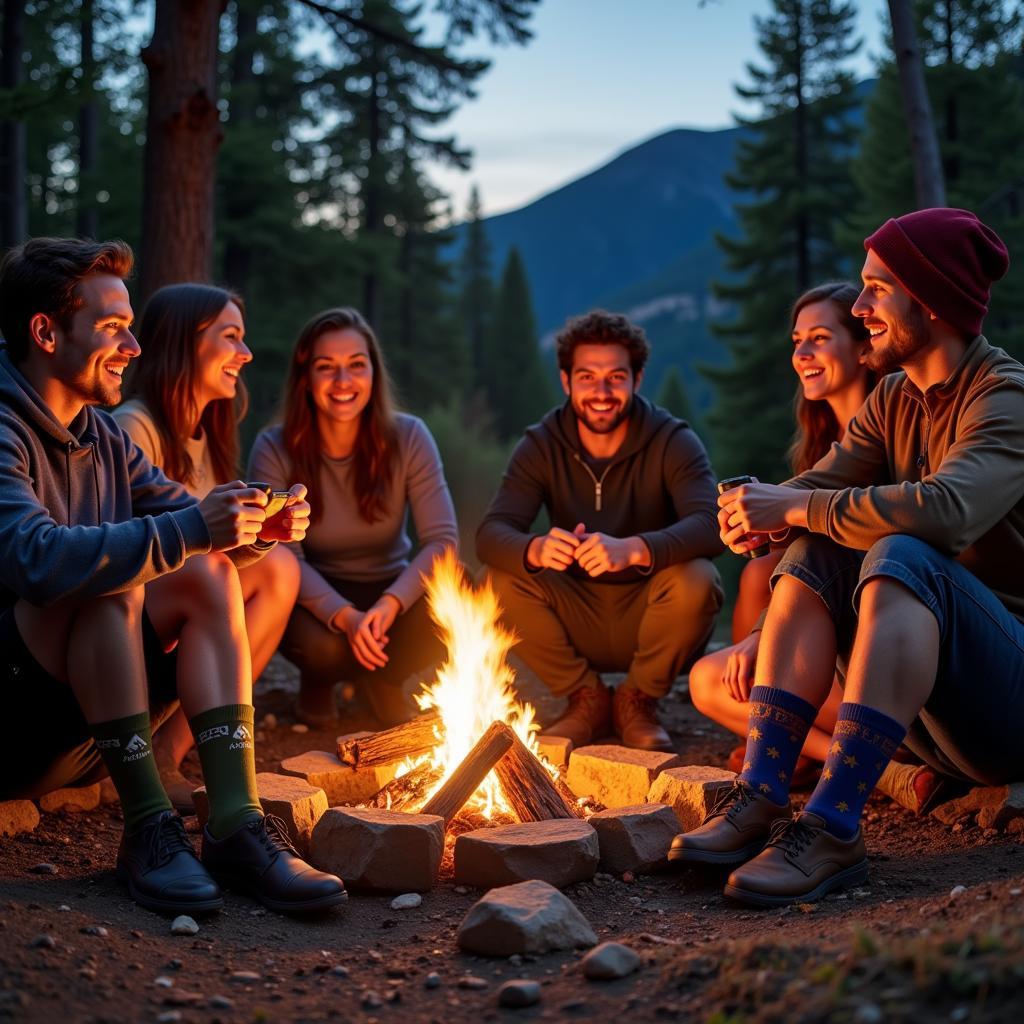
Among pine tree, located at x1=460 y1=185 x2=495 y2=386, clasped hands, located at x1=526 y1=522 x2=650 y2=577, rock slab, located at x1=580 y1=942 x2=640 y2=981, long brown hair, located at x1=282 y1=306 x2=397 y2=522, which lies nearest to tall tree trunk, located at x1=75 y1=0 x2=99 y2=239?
long brown hair, located at x1=282 y1=306 x2=397 y2=522

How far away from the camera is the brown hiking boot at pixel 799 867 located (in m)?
2.78

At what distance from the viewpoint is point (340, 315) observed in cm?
479

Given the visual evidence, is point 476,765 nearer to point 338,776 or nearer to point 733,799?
point 338,776

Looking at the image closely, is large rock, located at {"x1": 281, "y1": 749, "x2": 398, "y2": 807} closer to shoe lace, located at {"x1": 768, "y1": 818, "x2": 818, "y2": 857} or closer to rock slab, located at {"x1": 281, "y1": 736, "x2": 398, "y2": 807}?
rock slab, located at {"x1": 281, "y1": 736, "x2": 398, "y2": 807}

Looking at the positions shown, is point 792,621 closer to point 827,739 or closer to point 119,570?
point 827,739

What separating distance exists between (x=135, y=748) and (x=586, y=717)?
2183 millimetres

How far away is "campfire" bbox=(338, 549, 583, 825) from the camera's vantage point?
11.4ft

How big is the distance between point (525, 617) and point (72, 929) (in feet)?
7.83

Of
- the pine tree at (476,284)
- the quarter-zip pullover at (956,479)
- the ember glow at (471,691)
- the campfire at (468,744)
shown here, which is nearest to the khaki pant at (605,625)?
the campfire at (468,744)

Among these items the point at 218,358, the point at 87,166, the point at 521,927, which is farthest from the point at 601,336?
the point at 87,166

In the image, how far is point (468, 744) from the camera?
13.0 ft

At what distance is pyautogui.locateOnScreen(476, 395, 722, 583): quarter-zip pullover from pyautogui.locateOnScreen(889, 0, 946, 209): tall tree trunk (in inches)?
128

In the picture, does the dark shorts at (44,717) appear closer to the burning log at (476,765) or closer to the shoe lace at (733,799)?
the burning log at (476,765)

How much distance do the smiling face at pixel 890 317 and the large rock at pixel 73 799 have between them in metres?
2.80
